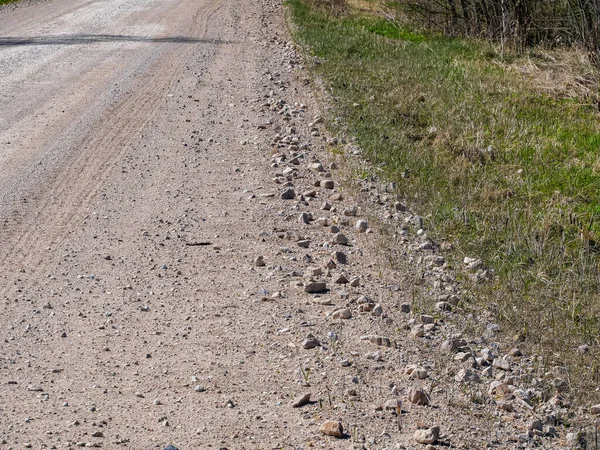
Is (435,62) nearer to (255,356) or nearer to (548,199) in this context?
(548,199)

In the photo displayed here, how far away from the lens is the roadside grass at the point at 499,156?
5.40m

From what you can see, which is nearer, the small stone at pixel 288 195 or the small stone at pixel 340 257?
the small stone at pixel 340 257

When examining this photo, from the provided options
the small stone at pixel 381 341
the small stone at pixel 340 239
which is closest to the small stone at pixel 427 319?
the small stone at pixel 381 341

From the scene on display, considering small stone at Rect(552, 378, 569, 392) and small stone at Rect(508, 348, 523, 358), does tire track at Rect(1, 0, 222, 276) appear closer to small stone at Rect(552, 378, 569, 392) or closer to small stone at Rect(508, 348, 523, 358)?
small stone at Rect(508, 348, 523, 358)

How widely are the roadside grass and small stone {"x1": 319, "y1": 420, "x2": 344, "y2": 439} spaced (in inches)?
53.0

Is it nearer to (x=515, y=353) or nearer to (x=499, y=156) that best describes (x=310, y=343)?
(x=515, y=353)

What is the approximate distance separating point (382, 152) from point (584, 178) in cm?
180

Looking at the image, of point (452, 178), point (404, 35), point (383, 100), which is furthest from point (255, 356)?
point (404, 35)

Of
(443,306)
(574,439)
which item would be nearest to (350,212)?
(443,306)

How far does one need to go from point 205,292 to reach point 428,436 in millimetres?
1991

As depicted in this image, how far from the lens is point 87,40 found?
1573 centimetres

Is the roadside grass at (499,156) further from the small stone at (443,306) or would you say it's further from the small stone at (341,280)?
the small stone at (341,280)

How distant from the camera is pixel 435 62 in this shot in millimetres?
13367

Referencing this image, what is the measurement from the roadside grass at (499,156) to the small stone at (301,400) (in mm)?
1310
